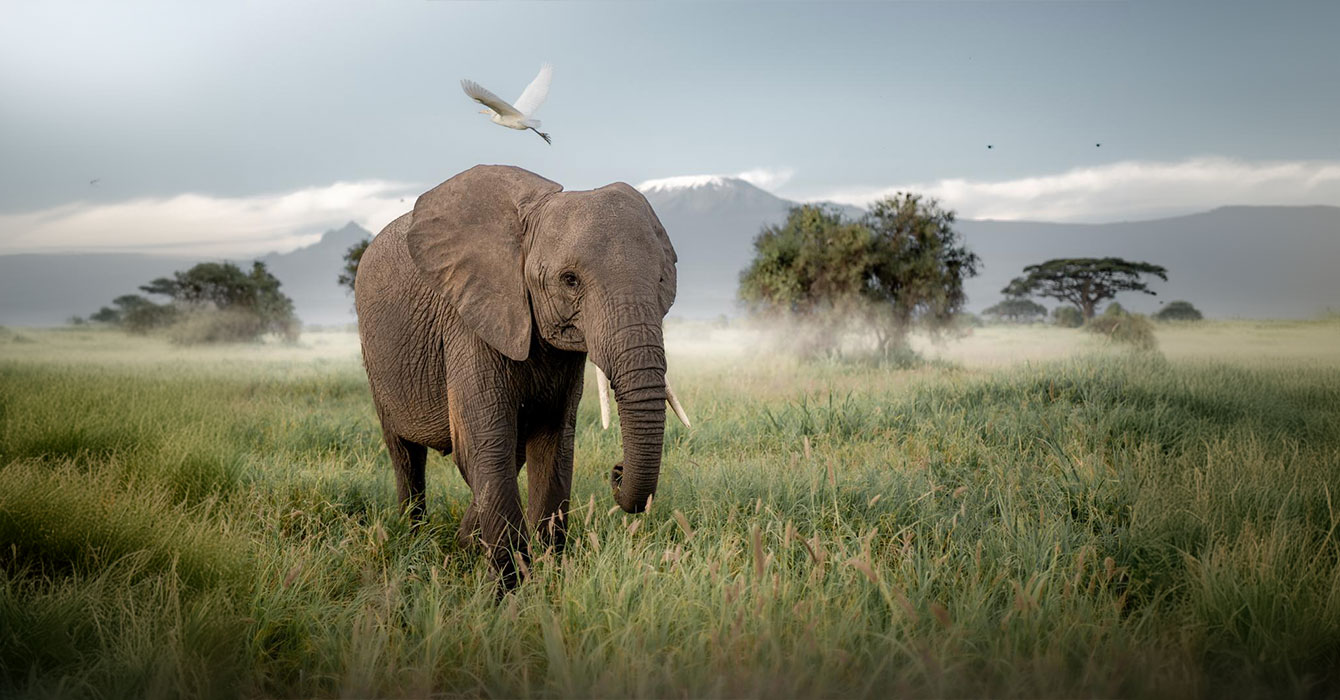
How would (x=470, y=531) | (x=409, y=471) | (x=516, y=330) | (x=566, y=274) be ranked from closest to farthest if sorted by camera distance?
(x=566, y=274) → (x=516, y=330) → (x=470, y=531) → (x=409, y=471)

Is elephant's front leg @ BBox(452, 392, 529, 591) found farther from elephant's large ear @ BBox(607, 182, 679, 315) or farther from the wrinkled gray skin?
elephant's large ear @ BBox(607, 182, 679, 315)

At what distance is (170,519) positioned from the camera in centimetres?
560

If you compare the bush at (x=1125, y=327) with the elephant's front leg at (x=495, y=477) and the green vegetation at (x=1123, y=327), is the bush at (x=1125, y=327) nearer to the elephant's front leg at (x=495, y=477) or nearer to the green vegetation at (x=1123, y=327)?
the green vegetation at (x=1123, y=327)

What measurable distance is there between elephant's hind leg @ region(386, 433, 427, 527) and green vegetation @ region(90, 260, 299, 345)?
1199 inches

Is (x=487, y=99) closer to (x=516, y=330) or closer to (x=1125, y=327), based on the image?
(x=516, y=330)

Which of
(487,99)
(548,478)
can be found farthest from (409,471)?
(487,99)

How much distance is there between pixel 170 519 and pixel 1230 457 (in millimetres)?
7947

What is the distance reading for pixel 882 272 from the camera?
24328mm

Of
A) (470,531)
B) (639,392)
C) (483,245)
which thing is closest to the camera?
(639,392)

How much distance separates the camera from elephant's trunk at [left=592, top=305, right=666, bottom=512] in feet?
15.7

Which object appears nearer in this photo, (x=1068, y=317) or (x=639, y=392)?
(x=639, y=392)

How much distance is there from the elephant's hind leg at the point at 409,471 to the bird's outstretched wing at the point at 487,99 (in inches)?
104

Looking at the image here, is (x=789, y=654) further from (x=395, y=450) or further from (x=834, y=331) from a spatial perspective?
(x=834, y=331)

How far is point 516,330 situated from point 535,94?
2.45 m
